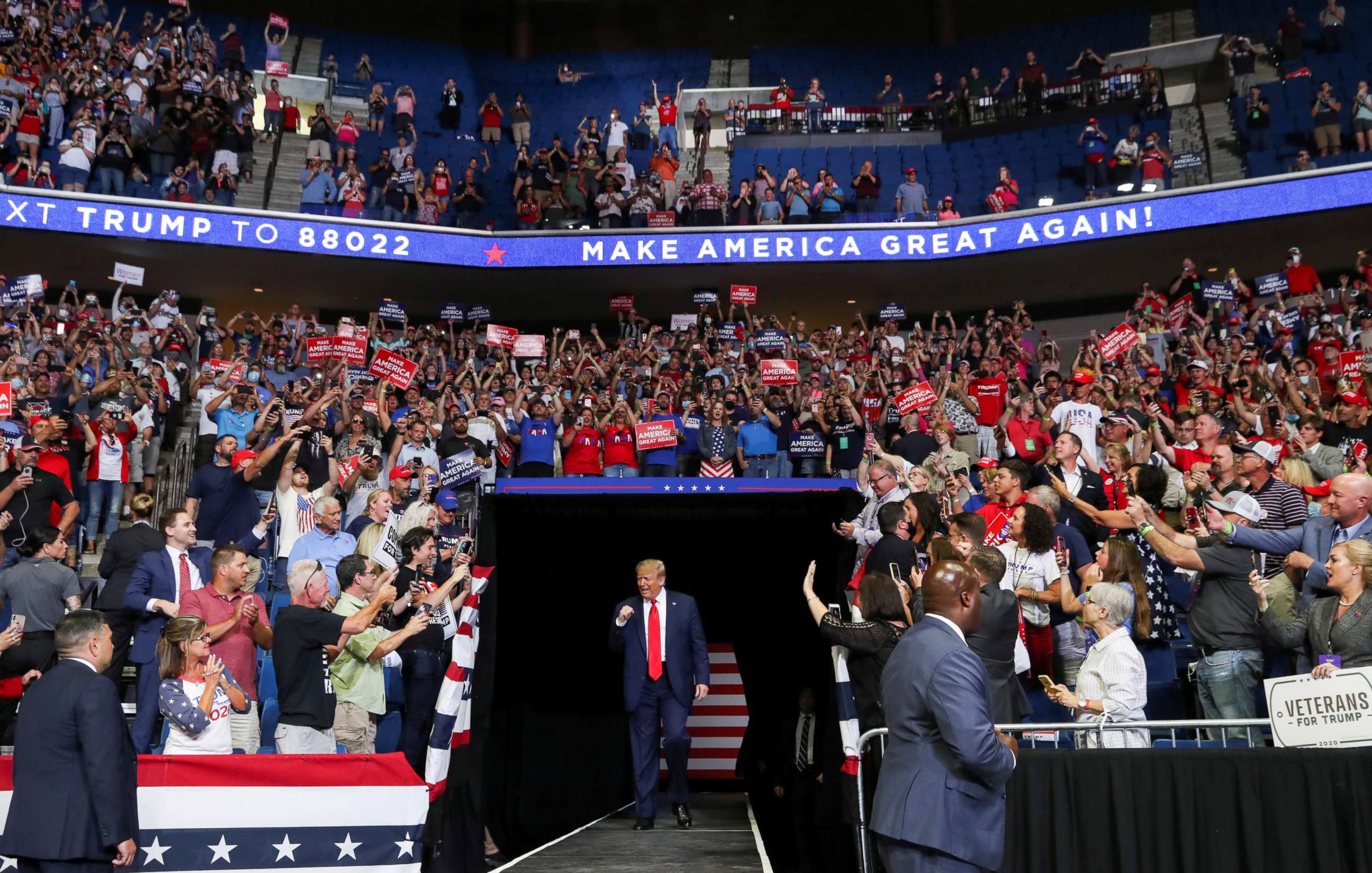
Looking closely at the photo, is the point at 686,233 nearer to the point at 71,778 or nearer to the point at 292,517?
the point at 292,517

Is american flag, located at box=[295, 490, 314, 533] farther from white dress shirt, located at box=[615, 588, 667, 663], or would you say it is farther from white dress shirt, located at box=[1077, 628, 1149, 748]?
white dress shirt, located at box=[1077, 628, 1149, 748]

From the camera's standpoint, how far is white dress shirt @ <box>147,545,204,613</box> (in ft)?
26.5

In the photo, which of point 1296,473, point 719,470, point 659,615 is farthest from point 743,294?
point 659,615

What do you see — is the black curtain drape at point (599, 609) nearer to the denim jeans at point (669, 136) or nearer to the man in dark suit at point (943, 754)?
the man in dark suit at point (943, 754)

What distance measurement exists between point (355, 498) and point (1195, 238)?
15.1m

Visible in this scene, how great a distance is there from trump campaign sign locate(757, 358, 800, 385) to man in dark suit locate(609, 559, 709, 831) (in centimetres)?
648

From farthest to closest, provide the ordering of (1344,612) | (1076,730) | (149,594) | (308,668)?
(149,594) < (308,668) < (1076,730) < (1344,612)

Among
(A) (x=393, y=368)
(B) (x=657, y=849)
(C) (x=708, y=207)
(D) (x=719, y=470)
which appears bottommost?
(B) (x=657, y=849)

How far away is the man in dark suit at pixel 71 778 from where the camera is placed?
4.96 meters

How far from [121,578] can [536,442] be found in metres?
5.56

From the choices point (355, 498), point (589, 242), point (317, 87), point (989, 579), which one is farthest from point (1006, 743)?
point (317, 87)

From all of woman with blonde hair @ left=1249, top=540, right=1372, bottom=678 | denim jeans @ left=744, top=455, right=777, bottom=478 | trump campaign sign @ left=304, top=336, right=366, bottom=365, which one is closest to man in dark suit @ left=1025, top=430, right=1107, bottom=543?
woman with blonde hair @ left=1249, top=540, right=1372, bottom=678

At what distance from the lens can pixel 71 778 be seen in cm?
502

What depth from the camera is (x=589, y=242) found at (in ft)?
69.5
